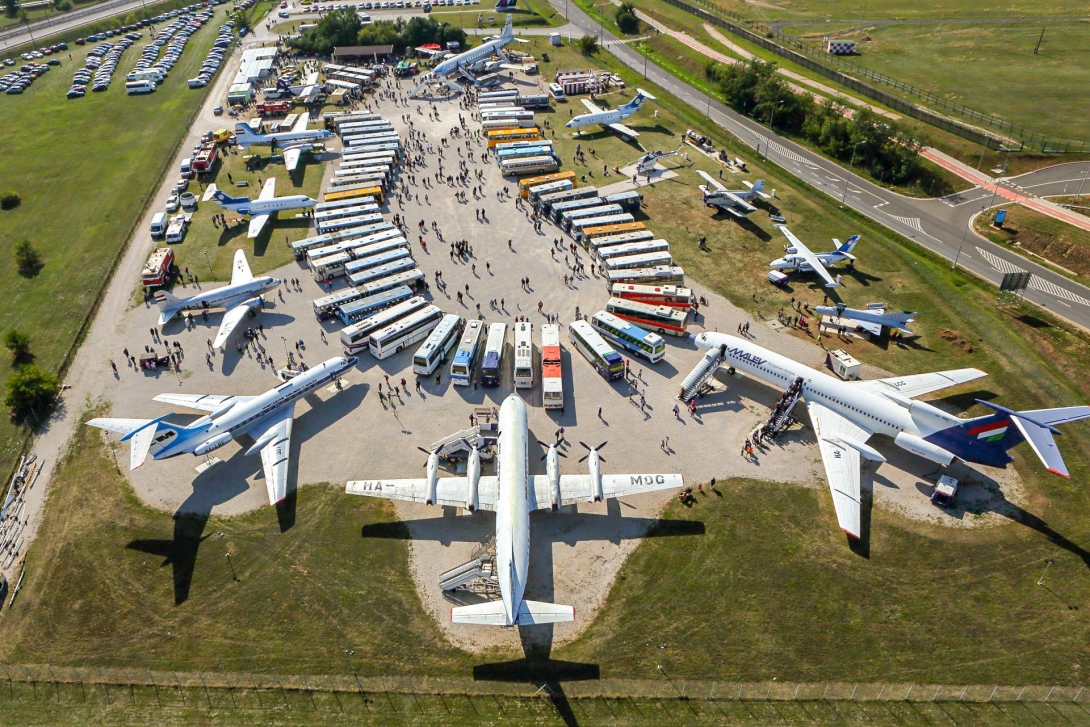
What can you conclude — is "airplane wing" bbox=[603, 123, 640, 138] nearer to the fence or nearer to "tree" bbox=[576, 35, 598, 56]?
the fence

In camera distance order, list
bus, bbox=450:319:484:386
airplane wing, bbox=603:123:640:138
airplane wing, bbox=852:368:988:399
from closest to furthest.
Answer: airplane wing, bbox=852:368:988:399, bus, bbox=450:319:484:386, airplane wing, bbox=603:123:640:138

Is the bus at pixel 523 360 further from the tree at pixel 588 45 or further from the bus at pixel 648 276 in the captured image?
the tree at pixel 588 45

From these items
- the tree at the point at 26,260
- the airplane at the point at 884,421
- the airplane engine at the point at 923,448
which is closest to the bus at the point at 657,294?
the airplane at the point at 884,421

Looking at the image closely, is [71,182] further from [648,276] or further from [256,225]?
[648,276]

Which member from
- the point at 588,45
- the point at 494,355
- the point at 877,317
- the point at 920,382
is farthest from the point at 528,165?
the point at 588,45

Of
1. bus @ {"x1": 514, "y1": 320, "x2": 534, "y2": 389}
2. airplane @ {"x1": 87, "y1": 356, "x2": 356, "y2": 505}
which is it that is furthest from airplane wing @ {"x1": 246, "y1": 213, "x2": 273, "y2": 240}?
bus @ {"x1": 514, "y1": 320, "x2": 534, "y2": 389}
